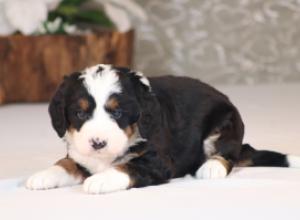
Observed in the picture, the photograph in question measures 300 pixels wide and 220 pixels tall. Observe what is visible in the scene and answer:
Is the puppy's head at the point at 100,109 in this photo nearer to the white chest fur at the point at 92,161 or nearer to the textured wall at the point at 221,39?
the white chest fur at the point at 92,161

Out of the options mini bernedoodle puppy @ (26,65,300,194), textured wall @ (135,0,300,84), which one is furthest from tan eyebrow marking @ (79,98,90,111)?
textured wall @ (135,0,300,84)

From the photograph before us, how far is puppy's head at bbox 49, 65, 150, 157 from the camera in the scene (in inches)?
59.0

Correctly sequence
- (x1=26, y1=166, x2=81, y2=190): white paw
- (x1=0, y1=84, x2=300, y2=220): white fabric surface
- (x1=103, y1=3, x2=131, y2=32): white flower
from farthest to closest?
(x1=103, y1=3, x2=131, y2=32): white flower < (x1=26, y1=166, x2=81, y2=190): white paw < (x1=0, y1=84, x2=300, y2=220): white fabric surface

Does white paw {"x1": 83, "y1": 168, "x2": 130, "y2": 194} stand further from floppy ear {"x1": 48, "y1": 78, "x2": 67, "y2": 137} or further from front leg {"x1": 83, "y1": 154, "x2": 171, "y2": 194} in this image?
floppy ear {"x1": 48, "y1": 78, "x2": 67, "y2": 137}

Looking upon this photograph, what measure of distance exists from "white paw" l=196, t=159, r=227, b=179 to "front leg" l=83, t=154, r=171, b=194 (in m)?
0.09

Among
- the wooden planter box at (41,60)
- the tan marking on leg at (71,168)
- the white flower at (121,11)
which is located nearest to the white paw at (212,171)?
Answer: the tan marking on leg at (71,168)

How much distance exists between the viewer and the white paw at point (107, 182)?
1489mm

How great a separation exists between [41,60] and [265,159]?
1435mm

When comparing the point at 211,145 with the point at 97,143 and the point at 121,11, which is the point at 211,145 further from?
the point at 121,11

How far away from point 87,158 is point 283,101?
60.3 inches

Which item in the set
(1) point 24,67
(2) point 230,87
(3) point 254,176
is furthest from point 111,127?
(2) point 230,87

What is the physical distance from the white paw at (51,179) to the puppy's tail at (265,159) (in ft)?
1.39

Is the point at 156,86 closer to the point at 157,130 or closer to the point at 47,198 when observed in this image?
the point at 157,130

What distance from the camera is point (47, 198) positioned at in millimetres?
1482
